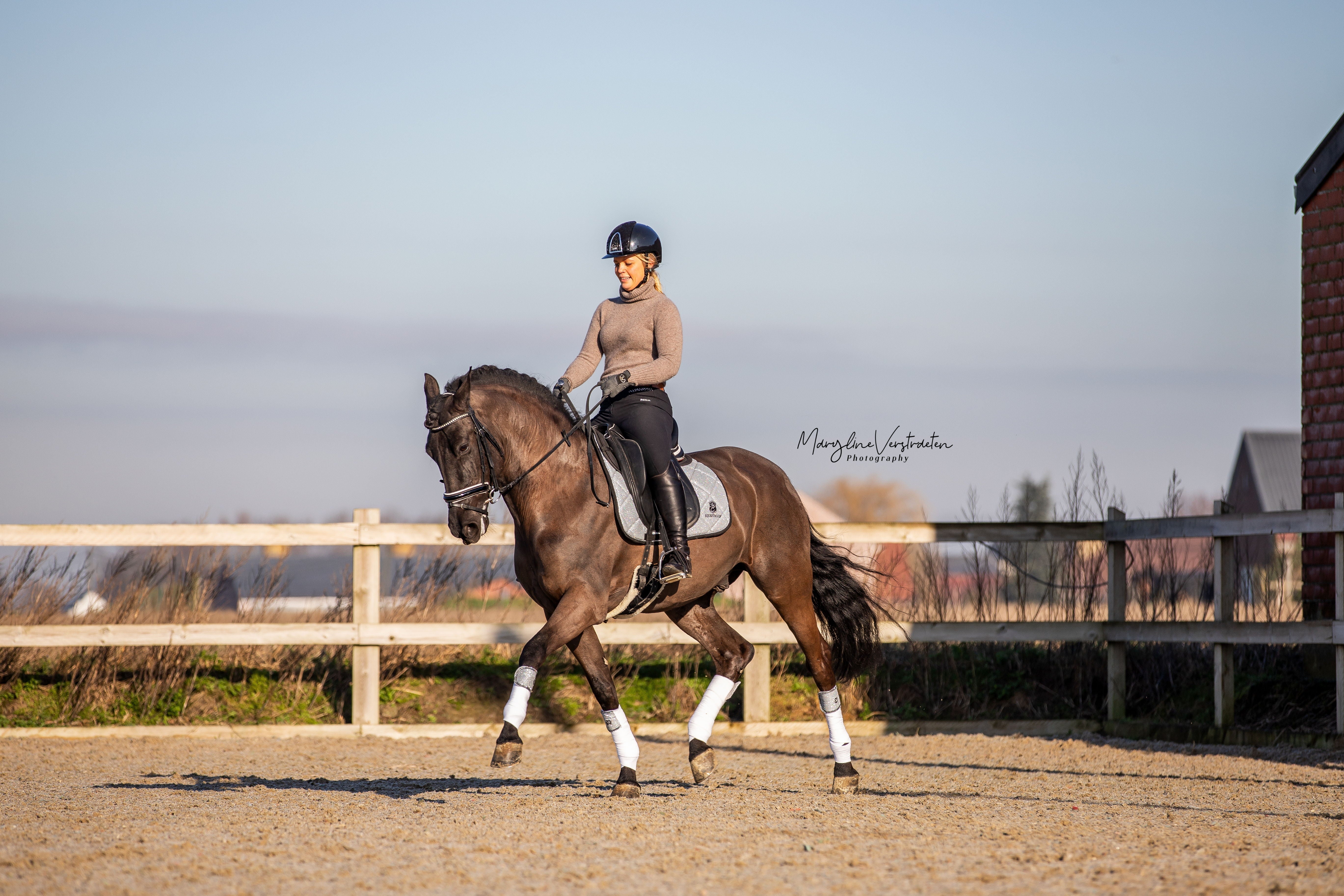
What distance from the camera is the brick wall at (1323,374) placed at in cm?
978

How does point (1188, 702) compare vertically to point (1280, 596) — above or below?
below

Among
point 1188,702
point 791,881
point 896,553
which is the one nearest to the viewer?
point 791,881

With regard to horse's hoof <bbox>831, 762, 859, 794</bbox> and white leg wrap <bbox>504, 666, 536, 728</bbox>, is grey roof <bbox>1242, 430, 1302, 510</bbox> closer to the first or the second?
horse's hoof <bbox>831, 762, 859, 794</bbox>

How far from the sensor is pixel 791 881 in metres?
4.04

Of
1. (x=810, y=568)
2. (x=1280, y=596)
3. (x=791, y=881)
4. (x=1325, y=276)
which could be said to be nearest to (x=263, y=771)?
(x=810, y=568)

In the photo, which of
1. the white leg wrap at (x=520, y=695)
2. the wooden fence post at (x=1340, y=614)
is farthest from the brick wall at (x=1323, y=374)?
the white leg wrap at (x=520, y=695)

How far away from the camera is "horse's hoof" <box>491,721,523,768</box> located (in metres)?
5.35

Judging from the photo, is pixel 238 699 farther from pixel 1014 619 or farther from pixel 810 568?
pixel 1014 619

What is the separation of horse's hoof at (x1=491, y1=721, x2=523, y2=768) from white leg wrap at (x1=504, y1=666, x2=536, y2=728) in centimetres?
6

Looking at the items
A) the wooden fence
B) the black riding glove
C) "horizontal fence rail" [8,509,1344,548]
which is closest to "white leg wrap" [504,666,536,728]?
the black riding glove

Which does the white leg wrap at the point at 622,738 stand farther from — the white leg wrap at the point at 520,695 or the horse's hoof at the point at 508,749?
the horse's hoof at the point at 508,749

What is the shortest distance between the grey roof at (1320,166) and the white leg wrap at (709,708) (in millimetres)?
6812

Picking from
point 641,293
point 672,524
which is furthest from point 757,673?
point 641,293

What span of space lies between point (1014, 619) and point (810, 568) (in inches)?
158
